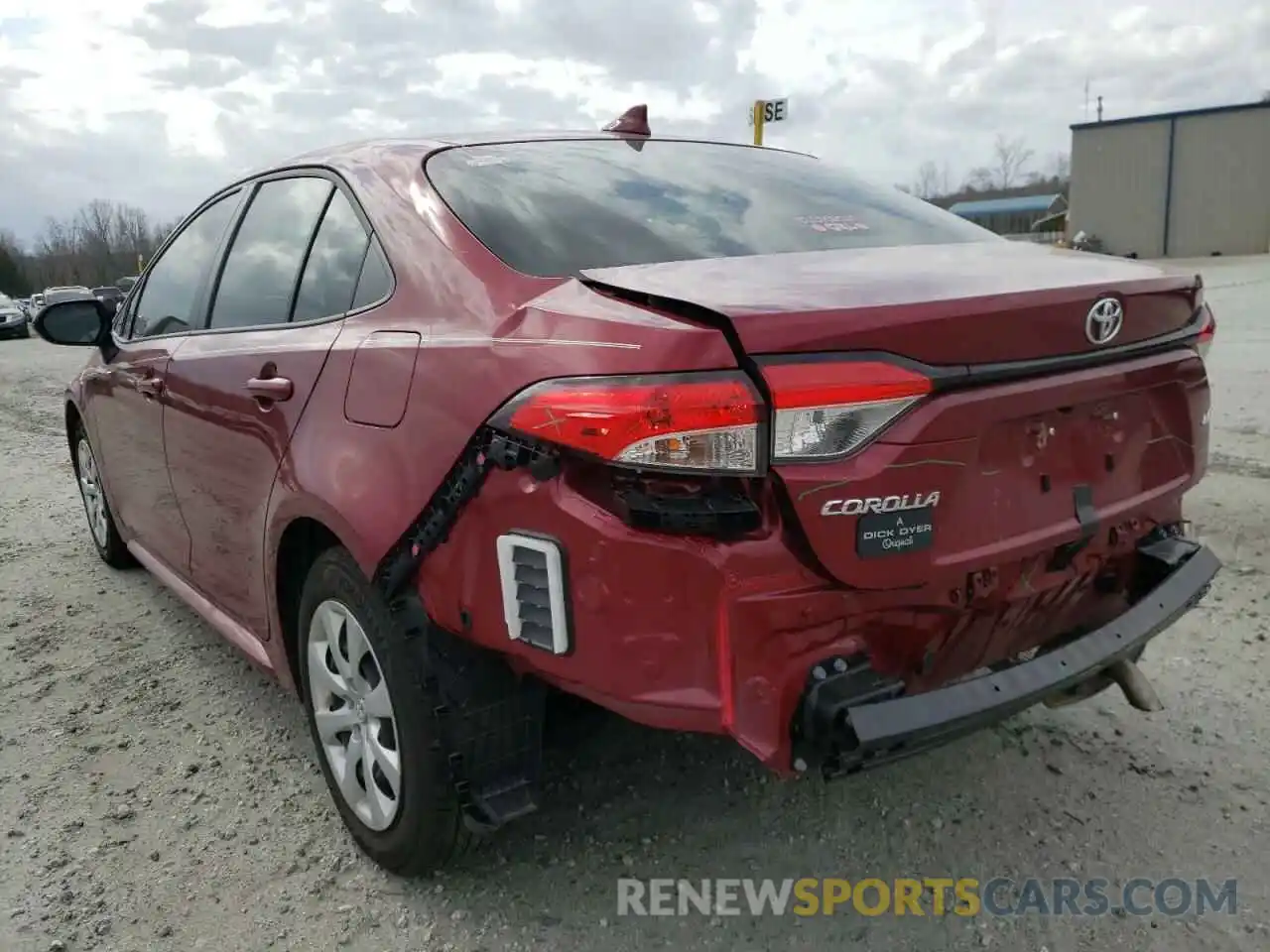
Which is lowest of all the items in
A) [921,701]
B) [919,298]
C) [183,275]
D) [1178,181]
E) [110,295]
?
[921,701]

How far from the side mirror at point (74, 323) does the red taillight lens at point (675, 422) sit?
3043 millimetres

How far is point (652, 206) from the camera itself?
7.98 ft

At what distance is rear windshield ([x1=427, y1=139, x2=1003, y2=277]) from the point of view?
220 centimetres

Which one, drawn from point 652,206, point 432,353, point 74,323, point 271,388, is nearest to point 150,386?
point 74,323

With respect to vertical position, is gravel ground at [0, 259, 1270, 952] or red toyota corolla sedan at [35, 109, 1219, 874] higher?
red toyota corolla sedan at [35, 109, 1219, 874]

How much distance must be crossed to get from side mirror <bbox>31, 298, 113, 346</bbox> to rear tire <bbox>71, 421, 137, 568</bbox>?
0.74 meters

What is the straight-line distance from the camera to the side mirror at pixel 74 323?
12.8 ft

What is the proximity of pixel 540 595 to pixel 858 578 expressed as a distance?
582 mm

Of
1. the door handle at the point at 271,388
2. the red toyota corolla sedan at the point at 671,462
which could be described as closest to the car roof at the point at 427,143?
the red toyota corolla sedan at the point at 671,462

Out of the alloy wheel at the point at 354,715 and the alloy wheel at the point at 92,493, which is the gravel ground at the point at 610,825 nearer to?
the alloy wheel at the point at 354,715

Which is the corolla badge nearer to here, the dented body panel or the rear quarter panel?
the dented body panel

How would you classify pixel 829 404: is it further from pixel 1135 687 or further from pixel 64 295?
pixel 64 295

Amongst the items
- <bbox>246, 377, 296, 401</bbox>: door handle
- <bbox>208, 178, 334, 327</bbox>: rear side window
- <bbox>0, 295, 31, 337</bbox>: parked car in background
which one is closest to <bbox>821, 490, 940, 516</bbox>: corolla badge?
<bbox>246, 377, 296, 401</bbox>: door handle

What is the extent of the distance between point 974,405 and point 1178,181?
48830 mm
